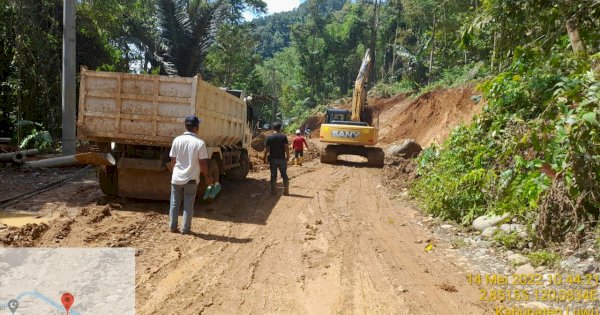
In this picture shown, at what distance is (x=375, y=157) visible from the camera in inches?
734

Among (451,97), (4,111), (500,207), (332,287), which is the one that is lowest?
(332,287)

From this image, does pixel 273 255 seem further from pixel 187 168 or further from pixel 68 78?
pixel 68 78

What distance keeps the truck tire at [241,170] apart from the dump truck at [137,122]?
11.2ft

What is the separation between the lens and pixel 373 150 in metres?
18.8

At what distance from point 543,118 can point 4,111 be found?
16.3 metres

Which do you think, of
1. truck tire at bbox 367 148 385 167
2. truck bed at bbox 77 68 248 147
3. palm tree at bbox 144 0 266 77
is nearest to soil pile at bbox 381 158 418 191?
truck tire at bbox 367 148 385 167

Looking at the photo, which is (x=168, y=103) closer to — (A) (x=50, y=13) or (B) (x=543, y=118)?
Result: (B) (x=543, y=118)

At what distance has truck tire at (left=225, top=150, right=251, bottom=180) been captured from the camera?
40.5ft

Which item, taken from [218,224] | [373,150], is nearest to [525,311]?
[218,224]

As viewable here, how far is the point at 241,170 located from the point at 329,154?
6.73 meters

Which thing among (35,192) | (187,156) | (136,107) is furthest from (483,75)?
(187,156)

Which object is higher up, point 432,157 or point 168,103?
point 168,103

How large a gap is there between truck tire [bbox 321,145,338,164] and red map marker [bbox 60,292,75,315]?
586 inches

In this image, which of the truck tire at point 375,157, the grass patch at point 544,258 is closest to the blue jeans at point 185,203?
the grass patch at point 544,258
